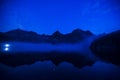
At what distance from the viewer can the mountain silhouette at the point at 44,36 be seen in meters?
2.36

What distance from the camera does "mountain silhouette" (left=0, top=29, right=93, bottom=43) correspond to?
236cm

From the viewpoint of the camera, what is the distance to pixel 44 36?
241 cm

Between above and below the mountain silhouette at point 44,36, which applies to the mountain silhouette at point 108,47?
below

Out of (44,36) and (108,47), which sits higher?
(44,36)

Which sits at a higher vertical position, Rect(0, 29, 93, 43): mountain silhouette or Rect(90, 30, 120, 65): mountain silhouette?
Rect(0, 29, 93, 43): mountain silhouette

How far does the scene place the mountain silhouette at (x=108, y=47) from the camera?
2402 millimetres

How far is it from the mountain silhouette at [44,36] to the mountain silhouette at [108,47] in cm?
21

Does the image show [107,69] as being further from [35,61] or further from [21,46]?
[21,46]

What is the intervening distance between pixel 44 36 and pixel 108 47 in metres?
1.05

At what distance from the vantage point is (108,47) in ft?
8.02

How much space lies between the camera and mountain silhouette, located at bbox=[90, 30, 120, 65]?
94.6 inches

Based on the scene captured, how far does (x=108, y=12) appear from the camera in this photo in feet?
8.14

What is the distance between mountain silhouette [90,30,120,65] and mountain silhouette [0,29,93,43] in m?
0.21

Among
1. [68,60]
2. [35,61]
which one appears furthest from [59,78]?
[35,61]
